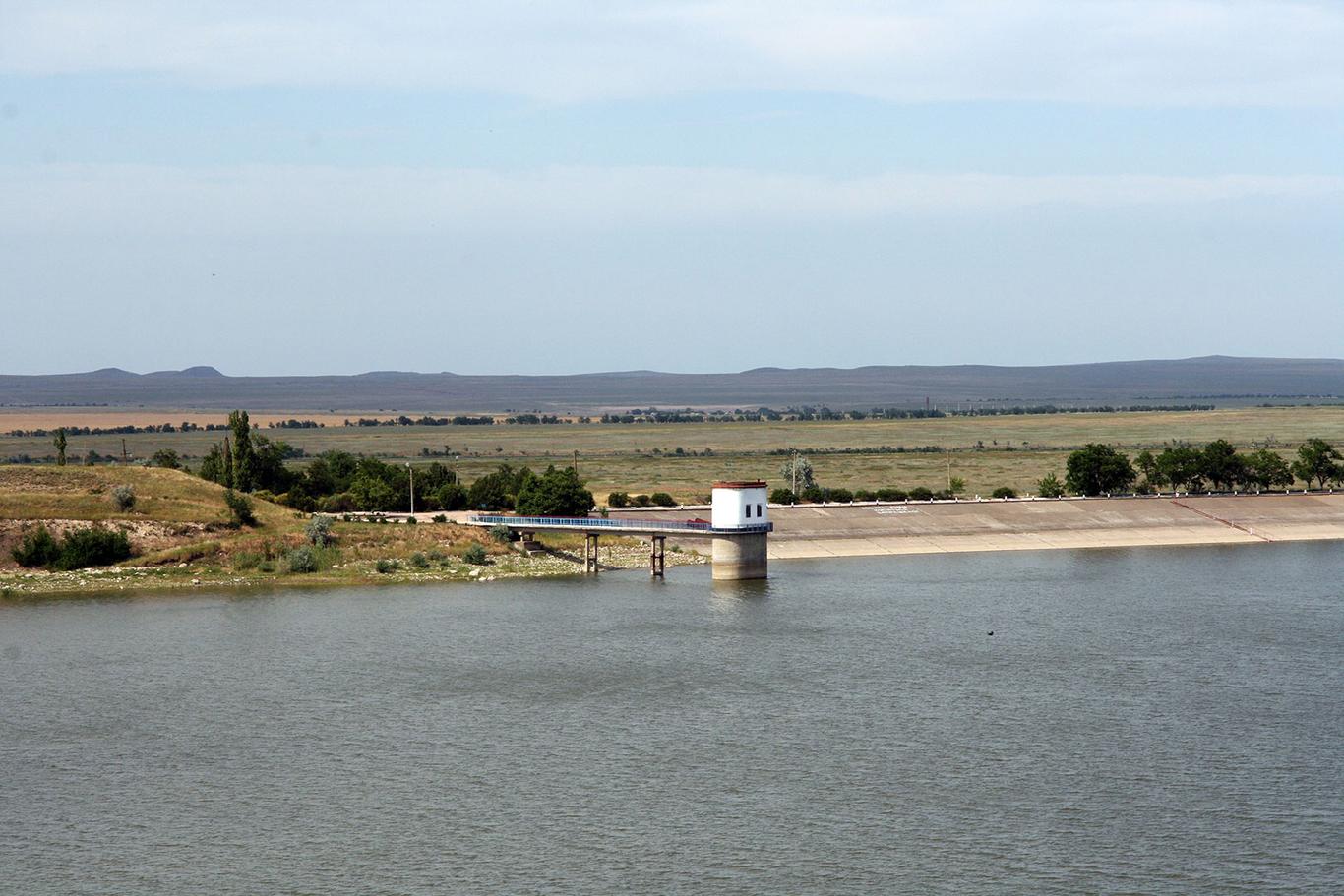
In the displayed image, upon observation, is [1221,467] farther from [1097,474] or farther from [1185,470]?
[1097,474]

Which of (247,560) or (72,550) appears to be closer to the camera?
(72,550)

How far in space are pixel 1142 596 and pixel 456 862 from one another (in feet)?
169

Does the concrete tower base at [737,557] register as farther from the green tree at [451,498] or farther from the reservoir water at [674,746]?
the green tree at [451,498]

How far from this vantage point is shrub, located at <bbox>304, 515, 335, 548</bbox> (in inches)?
3711

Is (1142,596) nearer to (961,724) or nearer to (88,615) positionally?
(961,724)

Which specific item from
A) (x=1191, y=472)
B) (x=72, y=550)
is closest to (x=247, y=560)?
(x=72, y=550)

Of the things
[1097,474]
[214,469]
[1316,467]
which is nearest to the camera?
[214,469]

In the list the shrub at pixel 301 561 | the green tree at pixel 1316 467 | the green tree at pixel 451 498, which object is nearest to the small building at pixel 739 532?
the shrub at pixel 301 561

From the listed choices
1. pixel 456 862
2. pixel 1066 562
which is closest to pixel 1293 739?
pixel 456 862

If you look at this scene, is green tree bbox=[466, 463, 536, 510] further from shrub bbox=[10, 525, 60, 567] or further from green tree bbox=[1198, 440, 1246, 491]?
green tree bbox=[1198, 440, 1246, 491]

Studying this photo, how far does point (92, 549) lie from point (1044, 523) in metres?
62.4

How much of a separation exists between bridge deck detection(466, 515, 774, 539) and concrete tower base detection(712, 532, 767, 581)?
0.39 m

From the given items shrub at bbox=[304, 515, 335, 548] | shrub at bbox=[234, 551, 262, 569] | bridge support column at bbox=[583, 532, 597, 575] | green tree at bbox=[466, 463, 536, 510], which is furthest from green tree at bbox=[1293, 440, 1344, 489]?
shrub at bbox=[234, 551, 262, 569]

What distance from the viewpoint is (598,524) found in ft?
313
